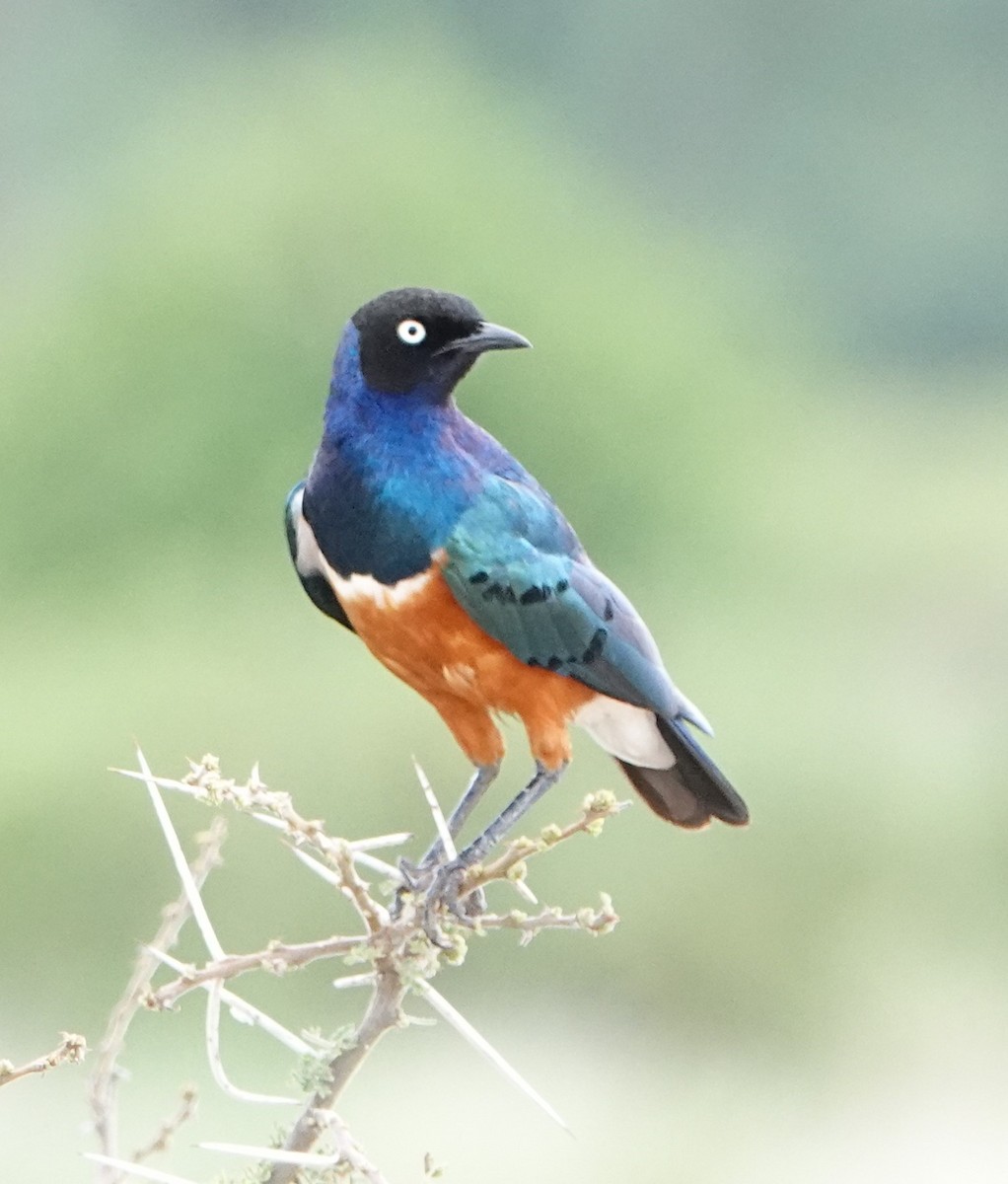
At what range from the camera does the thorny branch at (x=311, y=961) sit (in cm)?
83

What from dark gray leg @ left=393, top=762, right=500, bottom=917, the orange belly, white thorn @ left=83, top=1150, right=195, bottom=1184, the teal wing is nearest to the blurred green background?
dark gray leg @ left=393, top=762, right=500, bottom=917

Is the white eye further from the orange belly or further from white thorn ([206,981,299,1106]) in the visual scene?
white thorn ([206,981,299,1106])

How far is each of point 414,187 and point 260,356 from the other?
0.76m

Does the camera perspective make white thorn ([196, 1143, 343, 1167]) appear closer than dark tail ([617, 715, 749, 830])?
Yes

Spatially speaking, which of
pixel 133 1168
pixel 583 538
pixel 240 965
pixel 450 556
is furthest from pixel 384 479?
pixel 583 538

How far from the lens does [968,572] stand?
4.82 m

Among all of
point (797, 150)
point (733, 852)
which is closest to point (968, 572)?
point (733, 852)

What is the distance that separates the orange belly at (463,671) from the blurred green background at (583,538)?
3.37ft

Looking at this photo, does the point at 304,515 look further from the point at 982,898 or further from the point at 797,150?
the point at 797,150

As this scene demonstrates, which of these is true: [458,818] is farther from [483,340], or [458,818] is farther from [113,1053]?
[113,1053]

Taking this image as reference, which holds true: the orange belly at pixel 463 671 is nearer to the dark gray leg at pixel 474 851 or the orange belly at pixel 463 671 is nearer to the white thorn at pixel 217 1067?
the dark gray leg at pixel 474 851

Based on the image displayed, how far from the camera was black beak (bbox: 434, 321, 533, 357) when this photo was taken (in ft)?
3.66

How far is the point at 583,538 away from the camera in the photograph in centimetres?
449

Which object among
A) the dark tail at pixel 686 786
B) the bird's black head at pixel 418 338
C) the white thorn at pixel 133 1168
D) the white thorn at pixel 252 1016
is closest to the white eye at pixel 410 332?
the bird's black head at pixel 418 338
